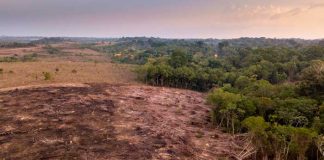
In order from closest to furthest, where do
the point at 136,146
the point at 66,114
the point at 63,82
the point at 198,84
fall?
the point at 136,146 < the point at 66,114 < the point at 63,82 < the point at 198,84

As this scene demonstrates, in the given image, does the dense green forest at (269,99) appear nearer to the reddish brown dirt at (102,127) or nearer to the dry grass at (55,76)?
the reddish brown dirt at (102,127)

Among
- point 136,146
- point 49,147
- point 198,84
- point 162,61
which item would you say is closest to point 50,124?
point 49,147

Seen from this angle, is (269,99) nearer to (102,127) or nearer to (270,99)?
(270,99)

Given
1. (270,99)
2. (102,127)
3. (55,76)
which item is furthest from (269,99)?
(55,76)

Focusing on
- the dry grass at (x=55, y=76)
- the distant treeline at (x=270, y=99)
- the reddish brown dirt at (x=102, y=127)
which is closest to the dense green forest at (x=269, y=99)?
the distant treeline at (x=270, y=99)

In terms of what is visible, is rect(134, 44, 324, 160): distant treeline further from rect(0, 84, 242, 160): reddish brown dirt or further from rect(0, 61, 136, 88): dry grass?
rect(0, 61, 136, 88): dry grass

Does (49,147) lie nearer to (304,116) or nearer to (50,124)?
(50,124)

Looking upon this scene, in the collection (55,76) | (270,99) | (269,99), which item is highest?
(269,99)

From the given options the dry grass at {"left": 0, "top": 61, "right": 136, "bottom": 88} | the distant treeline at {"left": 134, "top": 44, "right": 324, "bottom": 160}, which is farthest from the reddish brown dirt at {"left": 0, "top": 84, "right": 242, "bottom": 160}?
the dry grass at {"left": 0, "top": 61, "right": 136, "bottom": 88}
